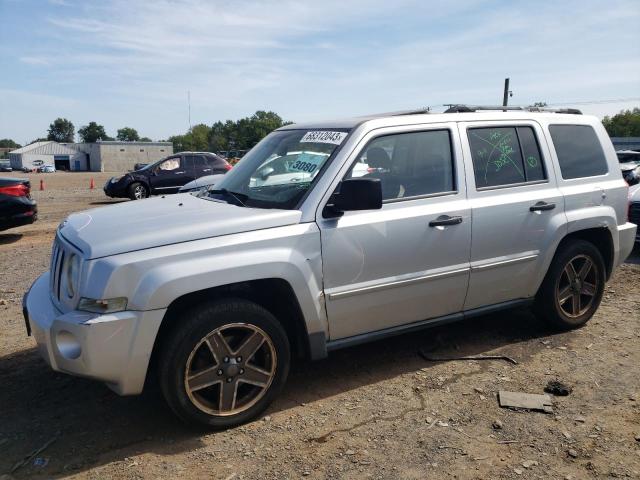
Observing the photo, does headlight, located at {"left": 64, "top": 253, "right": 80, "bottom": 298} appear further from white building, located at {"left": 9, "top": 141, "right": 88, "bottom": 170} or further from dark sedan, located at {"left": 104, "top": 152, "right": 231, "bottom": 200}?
white building, located at {"left": 9, "top": 141, "right": 88, "bottom": 170}

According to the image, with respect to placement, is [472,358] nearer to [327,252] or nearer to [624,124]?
[327,252]

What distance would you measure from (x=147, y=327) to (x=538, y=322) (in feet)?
11.6

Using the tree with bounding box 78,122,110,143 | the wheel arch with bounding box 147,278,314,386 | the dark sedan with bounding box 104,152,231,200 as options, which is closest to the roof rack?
the wheel arch with bounding box 147,278,314,386

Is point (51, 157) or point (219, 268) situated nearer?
point (219, 268)

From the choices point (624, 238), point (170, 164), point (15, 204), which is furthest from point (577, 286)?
point (170, 164)

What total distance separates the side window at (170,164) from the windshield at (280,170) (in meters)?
14.7

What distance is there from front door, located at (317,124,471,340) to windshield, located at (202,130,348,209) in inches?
10.3

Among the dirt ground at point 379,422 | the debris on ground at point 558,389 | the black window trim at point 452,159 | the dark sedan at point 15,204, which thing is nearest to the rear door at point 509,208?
the black window trim at point 452,159

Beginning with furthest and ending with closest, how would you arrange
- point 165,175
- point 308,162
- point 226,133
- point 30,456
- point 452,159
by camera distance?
point 226,133 < point 165,175 < point 452,159 < point 308,162 < point 30,456

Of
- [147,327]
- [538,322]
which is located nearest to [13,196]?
[147,327]

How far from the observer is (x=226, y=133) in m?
142

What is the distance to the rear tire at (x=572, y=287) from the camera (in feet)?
15.6

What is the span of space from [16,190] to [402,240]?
843 centimetres

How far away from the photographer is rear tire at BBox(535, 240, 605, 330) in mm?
4750
